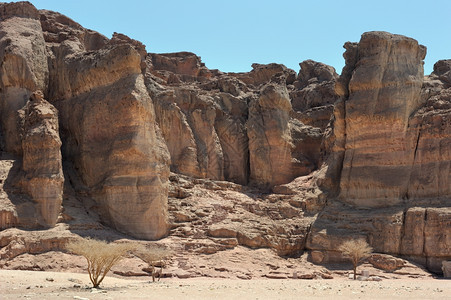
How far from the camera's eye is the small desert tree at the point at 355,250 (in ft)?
110

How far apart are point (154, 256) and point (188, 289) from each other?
18.6ft

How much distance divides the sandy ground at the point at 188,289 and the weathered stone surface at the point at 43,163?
5.25m

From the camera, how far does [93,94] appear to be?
1496 inches

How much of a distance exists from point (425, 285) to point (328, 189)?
13418 millimetres

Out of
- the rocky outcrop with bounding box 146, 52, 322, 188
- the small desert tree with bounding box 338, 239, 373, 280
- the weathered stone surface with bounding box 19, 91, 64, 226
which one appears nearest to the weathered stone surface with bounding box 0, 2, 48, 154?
the weathered stone surface with bounding box 19, 91, 64, 226

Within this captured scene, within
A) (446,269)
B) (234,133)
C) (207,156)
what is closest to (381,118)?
(446,269)

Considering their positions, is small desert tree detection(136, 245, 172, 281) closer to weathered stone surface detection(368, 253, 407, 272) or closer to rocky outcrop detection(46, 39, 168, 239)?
rocky outcrop detection(46, 39, 168, 239)

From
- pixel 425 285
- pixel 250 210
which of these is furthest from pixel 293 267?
pixel 425 285

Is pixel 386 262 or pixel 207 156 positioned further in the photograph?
pixel 207 156

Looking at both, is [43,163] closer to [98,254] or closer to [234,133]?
[98,254]

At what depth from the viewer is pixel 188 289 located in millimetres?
24766

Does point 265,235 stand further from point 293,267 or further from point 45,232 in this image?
point 45,232

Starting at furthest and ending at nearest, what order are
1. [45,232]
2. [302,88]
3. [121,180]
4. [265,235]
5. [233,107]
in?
[302,88] < [233,107] < [265,235] < [121,180] < [45,232]

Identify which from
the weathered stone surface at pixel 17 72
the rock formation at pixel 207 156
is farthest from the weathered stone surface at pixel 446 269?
the weathered stone surface at pixel 17 72
